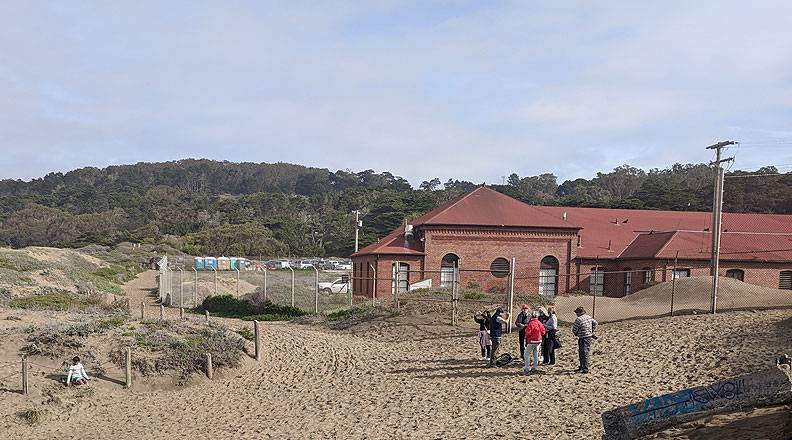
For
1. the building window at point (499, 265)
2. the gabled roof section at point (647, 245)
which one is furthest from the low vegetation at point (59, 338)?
the gabled roof section at point (647, 245)

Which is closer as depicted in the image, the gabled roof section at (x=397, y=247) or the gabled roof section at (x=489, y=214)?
the gabled roof section at (x=397, y=247)

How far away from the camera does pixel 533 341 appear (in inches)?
669

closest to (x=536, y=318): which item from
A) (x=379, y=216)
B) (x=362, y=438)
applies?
(x=362, y=438)

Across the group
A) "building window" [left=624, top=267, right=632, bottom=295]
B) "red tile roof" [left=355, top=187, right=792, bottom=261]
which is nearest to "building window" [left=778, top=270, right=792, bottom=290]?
"red tile roof" [left=355, top=187, right=792, bottom=261]

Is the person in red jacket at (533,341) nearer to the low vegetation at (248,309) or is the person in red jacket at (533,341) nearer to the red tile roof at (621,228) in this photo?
the low vegetation at (248,309)

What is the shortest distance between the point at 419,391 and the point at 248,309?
19.7 meters

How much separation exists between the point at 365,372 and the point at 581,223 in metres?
29.4

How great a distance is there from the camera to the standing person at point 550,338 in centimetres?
1747

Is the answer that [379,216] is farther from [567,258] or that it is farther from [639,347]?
[639,347]

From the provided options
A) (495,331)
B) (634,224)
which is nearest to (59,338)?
(495,331)

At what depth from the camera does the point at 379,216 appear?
106 m

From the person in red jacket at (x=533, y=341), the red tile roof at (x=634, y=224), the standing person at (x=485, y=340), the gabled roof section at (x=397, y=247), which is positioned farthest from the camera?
the red tile roof at (x=634, y=224)

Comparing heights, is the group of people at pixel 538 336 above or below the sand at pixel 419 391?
above

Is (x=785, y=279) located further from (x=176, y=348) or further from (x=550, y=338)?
(x=176, y=348)
